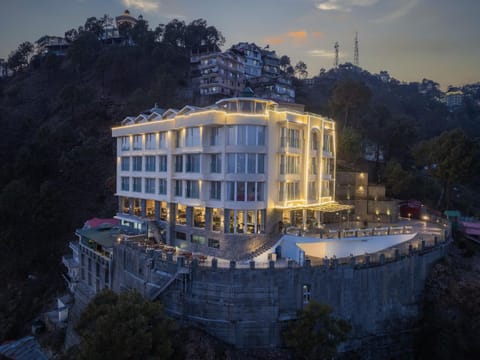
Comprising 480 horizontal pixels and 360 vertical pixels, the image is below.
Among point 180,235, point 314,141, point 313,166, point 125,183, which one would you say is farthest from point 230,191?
point 125,183

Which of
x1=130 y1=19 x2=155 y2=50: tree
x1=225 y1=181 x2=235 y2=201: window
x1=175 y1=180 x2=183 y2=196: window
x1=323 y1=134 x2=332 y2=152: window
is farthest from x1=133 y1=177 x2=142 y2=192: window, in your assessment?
x1=130 y1=19 x2=155 y2=50: tree

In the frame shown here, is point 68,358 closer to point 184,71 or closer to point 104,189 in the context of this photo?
point 104,189

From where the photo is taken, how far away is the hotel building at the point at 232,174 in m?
32.4

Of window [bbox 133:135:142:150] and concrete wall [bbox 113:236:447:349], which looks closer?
concrete wall [bbox 113:236:447:349]

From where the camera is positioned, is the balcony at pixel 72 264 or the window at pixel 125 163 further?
the window at pixel 125 163

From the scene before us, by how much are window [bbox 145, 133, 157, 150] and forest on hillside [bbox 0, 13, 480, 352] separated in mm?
22002

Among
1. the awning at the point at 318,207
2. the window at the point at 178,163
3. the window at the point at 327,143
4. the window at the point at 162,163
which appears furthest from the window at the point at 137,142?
the window at the point at 327,143

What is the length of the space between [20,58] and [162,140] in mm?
96169

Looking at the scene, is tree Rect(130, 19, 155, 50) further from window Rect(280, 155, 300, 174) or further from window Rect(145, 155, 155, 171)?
window Rect(280, 155, 300, 174)

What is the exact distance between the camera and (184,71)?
8725 centimetres

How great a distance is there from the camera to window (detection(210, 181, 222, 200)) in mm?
33281

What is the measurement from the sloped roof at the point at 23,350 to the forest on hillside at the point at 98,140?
6096mm

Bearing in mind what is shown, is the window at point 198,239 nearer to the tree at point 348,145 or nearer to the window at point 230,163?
the window at point 230,163

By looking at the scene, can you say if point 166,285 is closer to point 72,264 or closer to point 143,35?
point 72,264
